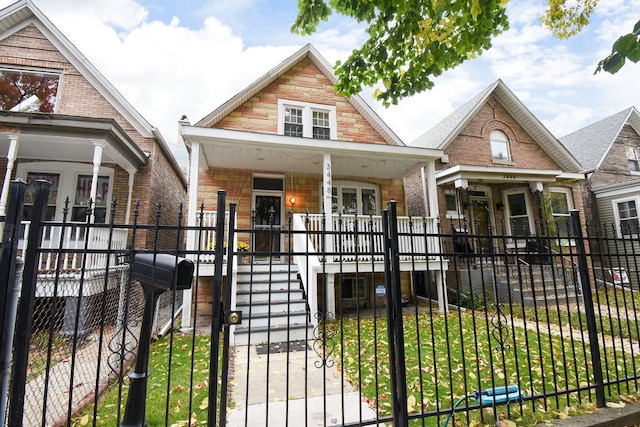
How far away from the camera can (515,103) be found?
41.0 feet

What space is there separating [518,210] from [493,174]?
9.26 ft

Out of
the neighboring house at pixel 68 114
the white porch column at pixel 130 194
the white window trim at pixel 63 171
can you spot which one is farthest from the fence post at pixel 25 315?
the white window trim at pixel 63 171

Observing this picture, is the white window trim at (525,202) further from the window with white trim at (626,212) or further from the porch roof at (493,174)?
the window with white trim at (626,212)

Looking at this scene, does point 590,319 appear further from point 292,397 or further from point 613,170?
point 613,170

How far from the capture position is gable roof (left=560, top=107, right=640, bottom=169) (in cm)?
1391

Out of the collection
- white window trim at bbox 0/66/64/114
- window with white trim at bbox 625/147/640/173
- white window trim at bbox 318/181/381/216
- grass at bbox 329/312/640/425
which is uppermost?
white window trim at bbox 0/66/64/114

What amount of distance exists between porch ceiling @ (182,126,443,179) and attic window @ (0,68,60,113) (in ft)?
15.5

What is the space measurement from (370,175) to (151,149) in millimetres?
6935

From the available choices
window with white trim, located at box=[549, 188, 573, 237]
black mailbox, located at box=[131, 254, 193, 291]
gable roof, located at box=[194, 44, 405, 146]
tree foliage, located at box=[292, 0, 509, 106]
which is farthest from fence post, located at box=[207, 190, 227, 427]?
window with white trim, located at box=[549, 188, 573, 237]

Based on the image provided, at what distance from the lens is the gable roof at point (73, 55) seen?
853 cm

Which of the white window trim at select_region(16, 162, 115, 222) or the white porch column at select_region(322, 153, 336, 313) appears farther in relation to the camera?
the white window trim at select_region(16, 162, 115, 222)

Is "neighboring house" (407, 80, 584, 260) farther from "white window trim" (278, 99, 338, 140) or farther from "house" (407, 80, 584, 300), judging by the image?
"white window trim" (278, 99, 338, 140)

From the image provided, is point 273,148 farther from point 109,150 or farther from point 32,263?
point 32,263

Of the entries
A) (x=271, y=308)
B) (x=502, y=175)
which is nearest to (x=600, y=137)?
(x=502, y=175)
